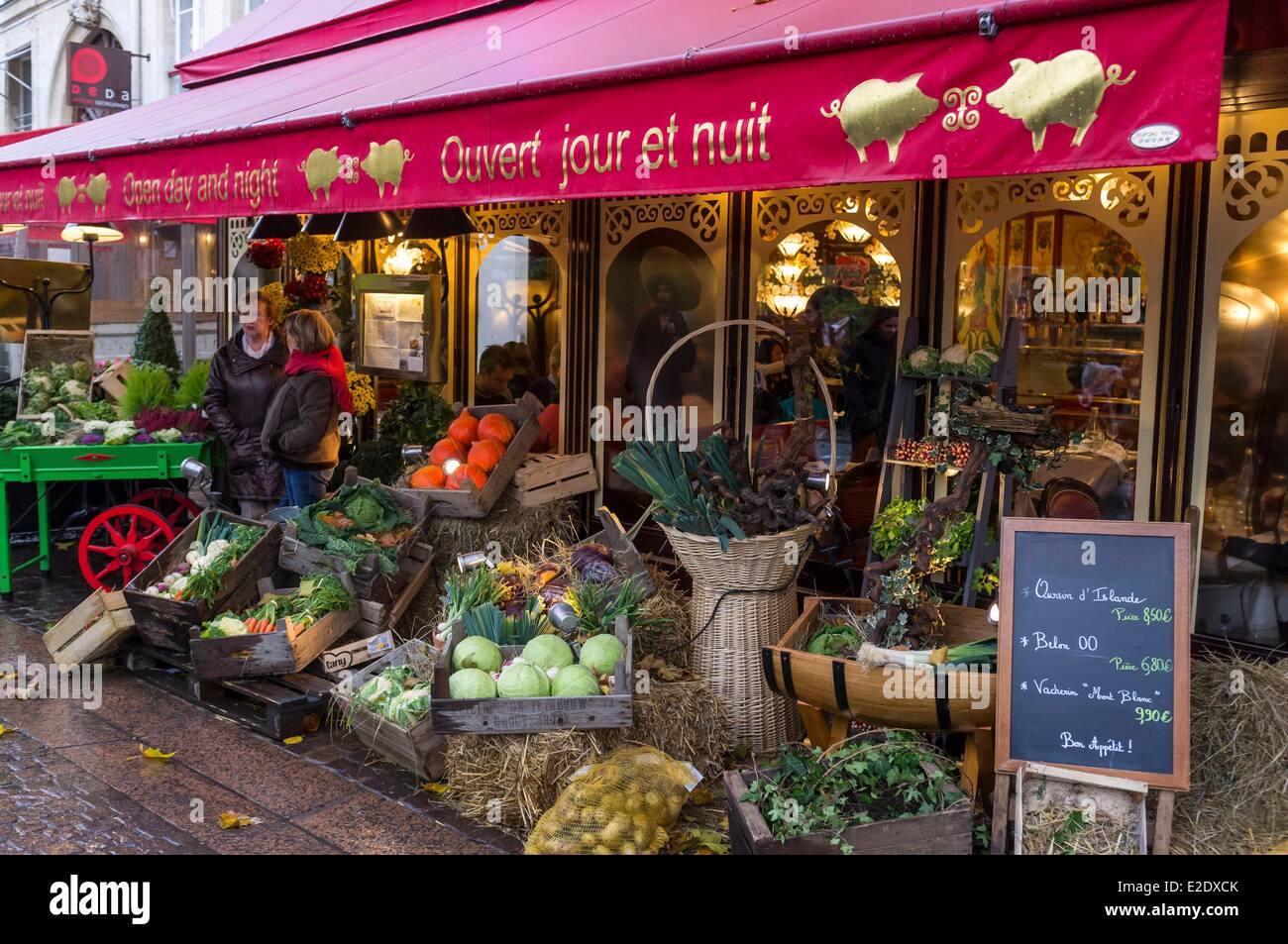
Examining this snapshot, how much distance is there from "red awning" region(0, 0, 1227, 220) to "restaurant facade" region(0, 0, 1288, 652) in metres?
0.01

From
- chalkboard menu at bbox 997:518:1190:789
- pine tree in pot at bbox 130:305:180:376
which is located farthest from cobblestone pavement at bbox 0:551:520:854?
pine tree in pot at bbox 130:305:180:376

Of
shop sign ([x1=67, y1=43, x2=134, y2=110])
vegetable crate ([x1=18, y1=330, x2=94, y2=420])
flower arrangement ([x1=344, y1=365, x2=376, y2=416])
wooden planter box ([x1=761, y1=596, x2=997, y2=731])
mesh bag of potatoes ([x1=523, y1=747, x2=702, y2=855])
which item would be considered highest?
shop sign ([x1=67, y1=43, x2=134, y2=110])

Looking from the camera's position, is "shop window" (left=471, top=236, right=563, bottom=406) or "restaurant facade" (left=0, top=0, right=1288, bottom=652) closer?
"restaurant facade" (left=0, top=0, right=1288, bottom=652)

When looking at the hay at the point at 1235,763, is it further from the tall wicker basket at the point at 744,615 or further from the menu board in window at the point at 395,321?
the menu board in window at the point at 395,321

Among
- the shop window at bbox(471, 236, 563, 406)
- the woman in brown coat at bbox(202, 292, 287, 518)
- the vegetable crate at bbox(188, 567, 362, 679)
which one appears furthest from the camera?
the shop window at bbox(471, 236, 563, 406)

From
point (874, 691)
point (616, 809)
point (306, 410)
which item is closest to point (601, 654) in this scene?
point (616, 809)

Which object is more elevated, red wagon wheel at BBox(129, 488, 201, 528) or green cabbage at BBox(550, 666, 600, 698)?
red wagon wheel at BBox(129, 488, 201, 528)

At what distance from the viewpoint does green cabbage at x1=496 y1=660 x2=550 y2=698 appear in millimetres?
4922

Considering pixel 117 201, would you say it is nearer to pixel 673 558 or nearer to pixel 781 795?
pixel 673 558

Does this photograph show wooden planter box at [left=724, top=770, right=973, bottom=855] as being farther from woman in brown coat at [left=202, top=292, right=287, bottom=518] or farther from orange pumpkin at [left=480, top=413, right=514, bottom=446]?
woman in brown coat at [left=202, top=292, right=287, bottom=518]

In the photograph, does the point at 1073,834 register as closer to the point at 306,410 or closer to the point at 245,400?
the point at 306,410

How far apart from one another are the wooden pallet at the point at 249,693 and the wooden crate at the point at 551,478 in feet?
6.17

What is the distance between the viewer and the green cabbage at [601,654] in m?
5.25
